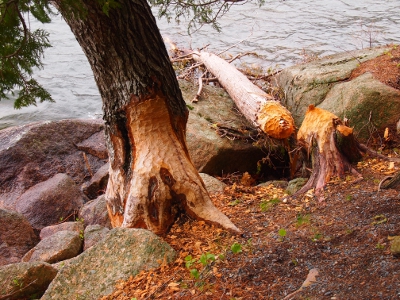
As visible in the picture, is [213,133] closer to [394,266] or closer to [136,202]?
[136,202]

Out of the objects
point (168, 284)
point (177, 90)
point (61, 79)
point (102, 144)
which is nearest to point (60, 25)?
point (61, 79)

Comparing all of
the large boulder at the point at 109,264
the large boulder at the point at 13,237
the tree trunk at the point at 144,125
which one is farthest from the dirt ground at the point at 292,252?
the large boulder at the point at 13,237

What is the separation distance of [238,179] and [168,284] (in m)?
3.70

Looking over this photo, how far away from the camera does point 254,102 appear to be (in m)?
6.87

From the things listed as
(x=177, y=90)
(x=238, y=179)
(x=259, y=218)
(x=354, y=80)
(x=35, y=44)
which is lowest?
(x=238, y=179)

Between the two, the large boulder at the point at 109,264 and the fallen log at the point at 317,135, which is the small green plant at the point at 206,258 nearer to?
the large boulder at the point at 109,264

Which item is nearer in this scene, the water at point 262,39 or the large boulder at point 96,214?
the large boulder at point 96,214

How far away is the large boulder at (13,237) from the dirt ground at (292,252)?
272 centimetres

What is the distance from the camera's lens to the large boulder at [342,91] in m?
5.87

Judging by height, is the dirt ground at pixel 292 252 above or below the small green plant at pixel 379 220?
below

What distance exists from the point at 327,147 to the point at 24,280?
3.23m

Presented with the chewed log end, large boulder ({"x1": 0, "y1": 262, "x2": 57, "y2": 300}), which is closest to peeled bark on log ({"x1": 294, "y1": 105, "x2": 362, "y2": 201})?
the chewed log end

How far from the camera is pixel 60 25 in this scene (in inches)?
586

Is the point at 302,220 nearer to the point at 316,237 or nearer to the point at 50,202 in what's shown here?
the point at 316,237
